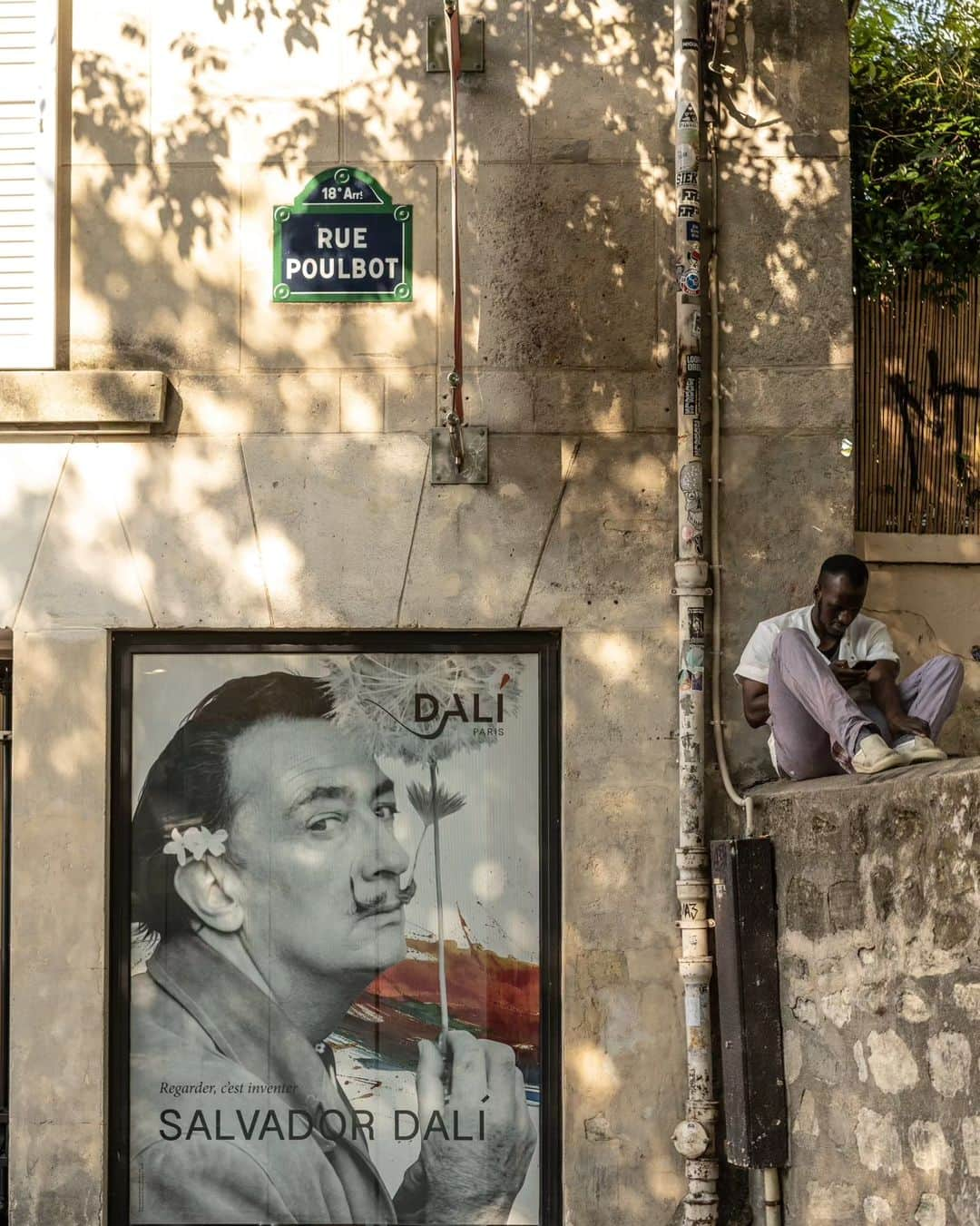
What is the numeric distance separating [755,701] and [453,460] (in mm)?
1622

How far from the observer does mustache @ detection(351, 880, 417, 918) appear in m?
6.00

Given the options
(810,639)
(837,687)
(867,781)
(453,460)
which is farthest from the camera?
(453,460)

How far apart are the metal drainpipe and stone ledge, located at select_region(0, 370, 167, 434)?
224cm

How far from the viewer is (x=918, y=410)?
6.49m

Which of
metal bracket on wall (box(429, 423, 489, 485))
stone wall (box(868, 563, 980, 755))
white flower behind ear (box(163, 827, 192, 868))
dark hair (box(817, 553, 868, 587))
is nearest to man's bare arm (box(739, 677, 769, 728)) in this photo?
dark hair (box(817, 553, 868, 587))

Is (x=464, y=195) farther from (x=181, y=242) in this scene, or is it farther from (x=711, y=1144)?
(x=711, y=1144)

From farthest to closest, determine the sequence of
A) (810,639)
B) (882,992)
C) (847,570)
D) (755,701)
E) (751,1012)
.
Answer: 1. (755,701)
2. (810,639)
3. (847,570)
4. (751,1012)
5. (882,992)

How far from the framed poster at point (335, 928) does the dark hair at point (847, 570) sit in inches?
48.1

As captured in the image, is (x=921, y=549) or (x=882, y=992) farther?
(x=921, y=549)

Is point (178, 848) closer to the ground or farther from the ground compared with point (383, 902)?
farther from the ground

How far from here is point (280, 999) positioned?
A: 5.96m

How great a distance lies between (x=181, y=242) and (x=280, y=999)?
3.27m

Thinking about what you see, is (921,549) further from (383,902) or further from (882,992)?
(383,902)

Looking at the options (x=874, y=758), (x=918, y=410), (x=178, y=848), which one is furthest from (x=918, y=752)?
(x=178, y=848)
